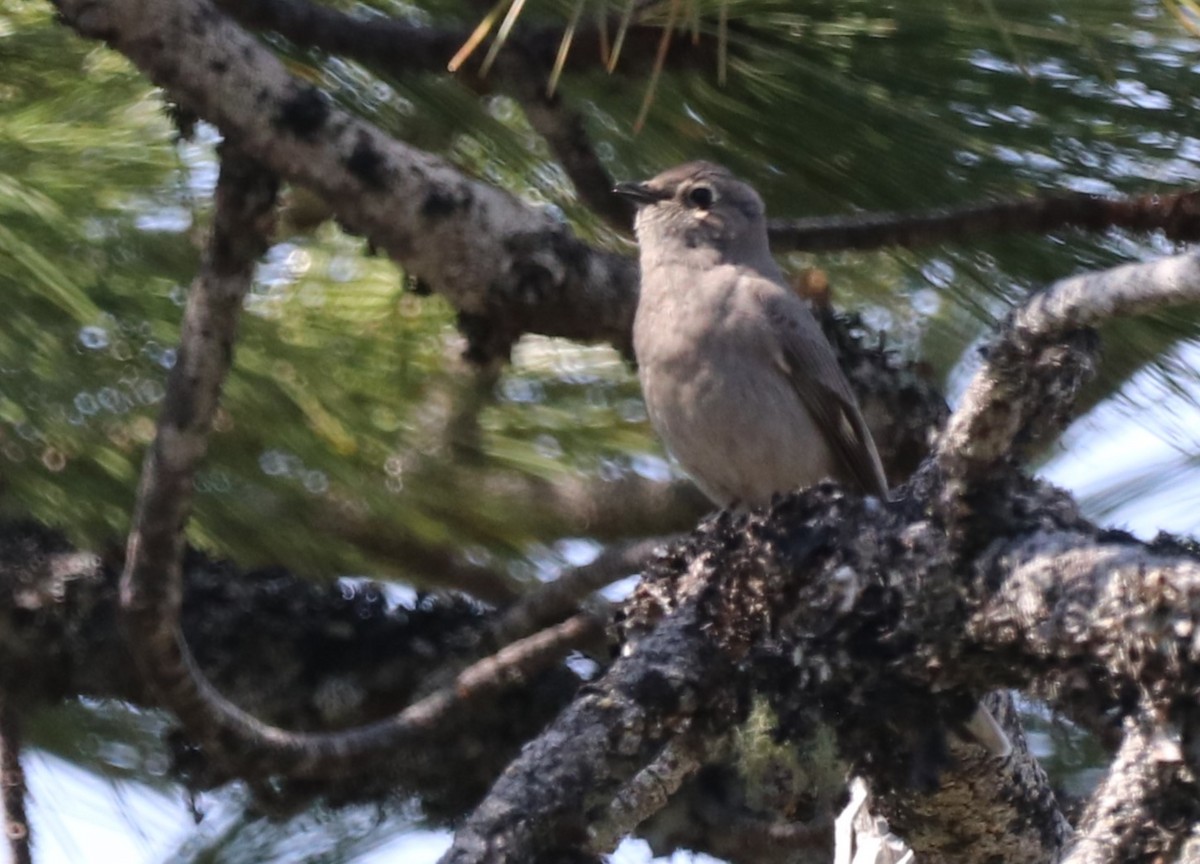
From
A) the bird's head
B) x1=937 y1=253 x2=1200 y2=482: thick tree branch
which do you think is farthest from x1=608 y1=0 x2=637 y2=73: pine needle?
the bird's head

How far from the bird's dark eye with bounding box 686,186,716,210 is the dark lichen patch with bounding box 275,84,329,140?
38.9 inches

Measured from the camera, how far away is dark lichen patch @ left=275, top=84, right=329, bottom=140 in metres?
2.36

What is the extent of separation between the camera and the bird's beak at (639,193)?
9.87 feet

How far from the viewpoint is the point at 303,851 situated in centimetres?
335

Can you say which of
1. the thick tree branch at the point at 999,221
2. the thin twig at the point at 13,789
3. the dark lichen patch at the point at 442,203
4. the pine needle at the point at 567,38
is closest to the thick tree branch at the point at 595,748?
the pine needle at the point at 567,38

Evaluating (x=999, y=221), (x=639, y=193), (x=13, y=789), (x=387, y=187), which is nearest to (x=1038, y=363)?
(x=999, y=221)

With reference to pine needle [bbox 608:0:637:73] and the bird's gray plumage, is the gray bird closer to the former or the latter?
the bird's gray plumage

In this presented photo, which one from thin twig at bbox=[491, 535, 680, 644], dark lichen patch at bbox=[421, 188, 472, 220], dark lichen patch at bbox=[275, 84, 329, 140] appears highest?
dark lichen patch at bbox=[275, 84, 329, 140]

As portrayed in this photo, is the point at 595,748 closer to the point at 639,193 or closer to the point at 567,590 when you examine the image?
the point at 567,590

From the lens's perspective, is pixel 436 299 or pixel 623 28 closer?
pixel 623 28

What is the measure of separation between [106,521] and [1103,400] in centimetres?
176

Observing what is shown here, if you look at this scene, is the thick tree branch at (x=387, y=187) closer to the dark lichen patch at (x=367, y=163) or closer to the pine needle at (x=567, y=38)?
the dark lichen patch at (x=367, y=163)

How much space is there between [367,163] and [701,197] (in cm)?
100

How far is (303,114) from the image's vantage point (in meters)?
2.38
